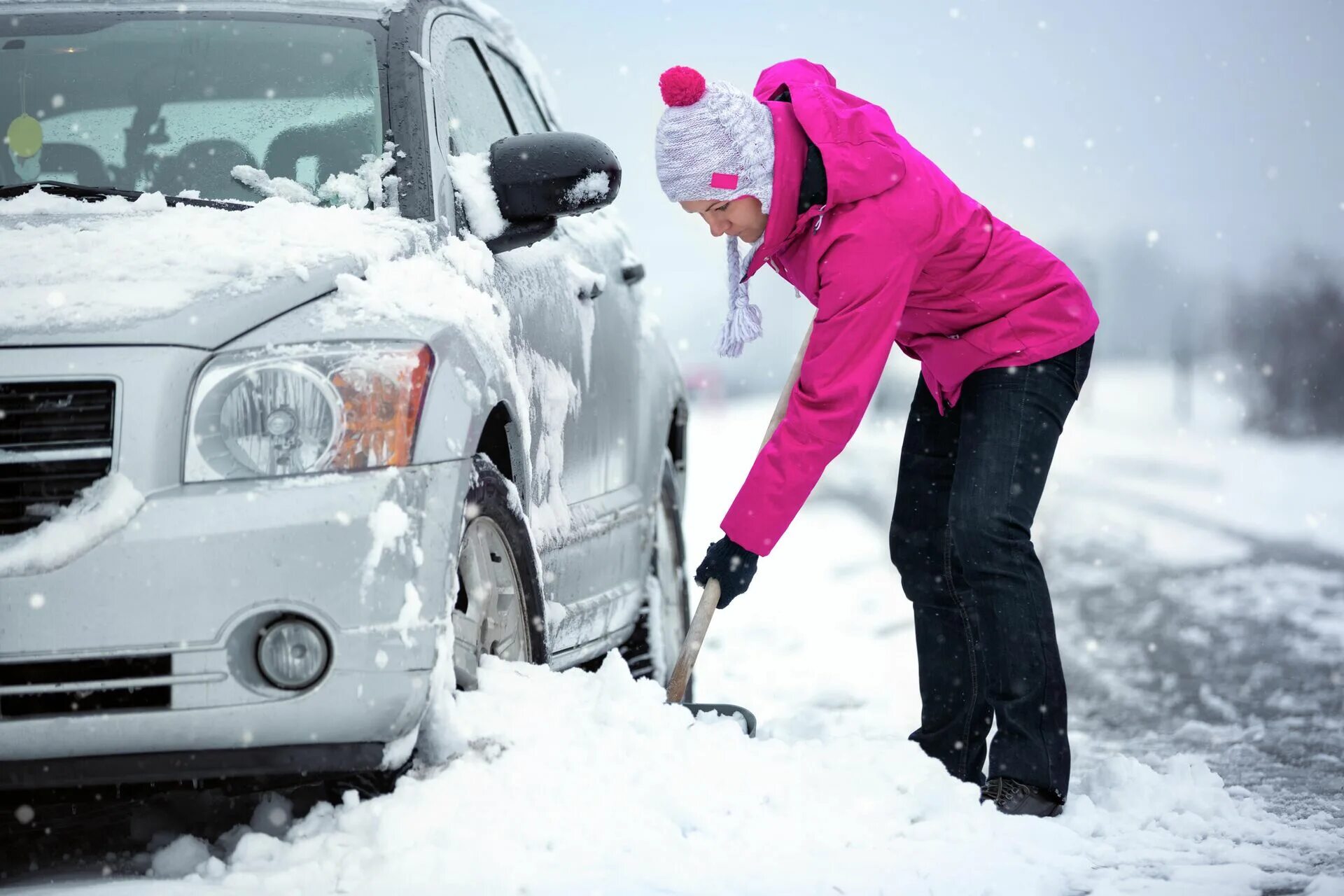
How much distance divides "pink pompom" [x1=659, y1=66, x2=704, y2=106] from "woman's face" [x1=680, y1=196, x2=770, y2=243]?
221 millimetres

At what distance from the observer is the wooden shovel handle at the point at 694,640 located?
3.64m

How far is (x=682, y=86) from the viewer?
11.2 feet

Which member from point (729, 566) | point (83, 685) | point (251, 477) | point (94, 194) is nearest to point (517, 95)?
point (94, 194)

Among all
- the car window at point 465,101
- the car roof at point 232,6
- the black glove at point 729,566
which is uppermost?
the car roof at point 232,6

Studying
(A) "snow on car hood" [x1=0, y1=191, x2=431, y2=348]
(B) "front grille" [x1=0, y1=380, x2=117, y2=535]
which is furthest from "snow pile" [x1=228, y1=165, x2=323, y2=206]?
(B) "front grille" [x1=0, y1=380, x2=117, y2=535]

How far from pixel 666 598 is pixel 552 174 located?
2.07 meters

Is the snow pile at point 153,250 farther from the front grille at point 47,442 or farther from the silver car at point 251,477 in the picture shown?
the front grille at point 47,442

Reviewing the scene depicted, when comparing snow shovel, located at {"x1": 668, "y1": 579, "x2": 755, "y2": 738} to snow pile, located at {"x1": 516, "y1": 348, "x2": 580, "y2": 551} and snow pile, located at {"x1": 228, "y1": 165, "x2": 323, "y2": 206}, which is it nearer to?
snow pile, located at {"x1": 516, "y1": 348, "x2": 580, "y2": 551}

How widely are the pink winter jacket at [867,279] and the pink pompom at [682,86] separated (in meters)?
0.20

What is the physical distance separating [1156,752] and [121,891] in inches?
121

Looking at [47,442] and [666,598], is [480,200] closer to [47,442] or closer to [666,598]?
[47,442]

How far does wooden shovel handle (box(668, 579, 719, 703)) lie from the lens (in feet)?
12.0

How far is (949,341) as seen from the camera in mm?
3738

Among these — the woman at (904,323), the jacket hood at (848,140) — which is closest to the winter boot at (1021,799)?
the woman at (904,323)
